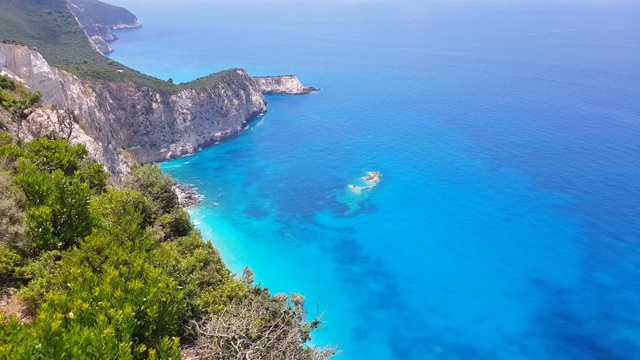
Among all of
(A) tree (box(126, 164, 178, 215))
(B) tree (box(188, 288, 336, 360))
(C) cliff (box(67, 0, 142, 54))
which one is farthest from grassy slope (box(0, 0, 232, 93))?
(B) tree (box(188, 288, 336, 360))

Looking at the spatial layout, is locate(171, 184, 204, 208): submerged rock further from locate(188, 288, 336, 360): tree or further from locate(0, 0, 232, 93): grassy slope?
locate(188, 288, 336, 360): tree

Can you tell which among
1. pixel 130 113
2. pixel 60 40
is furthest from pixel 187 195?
pixel 60 40

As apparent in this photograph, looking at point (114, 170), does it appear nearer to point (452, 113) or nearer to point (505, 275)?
point (505, 275)

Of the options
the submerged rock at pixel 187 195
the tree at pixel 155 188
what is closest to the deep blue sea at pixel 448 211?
the submerged rock at pixel 187 195

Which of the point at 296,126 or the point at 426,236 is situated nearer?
the point at 426,236

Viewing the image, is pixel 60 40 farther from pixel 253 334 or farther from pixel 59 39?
pixel 253 334

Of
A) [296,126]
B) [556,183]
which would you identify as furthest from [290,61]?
[556,183]
